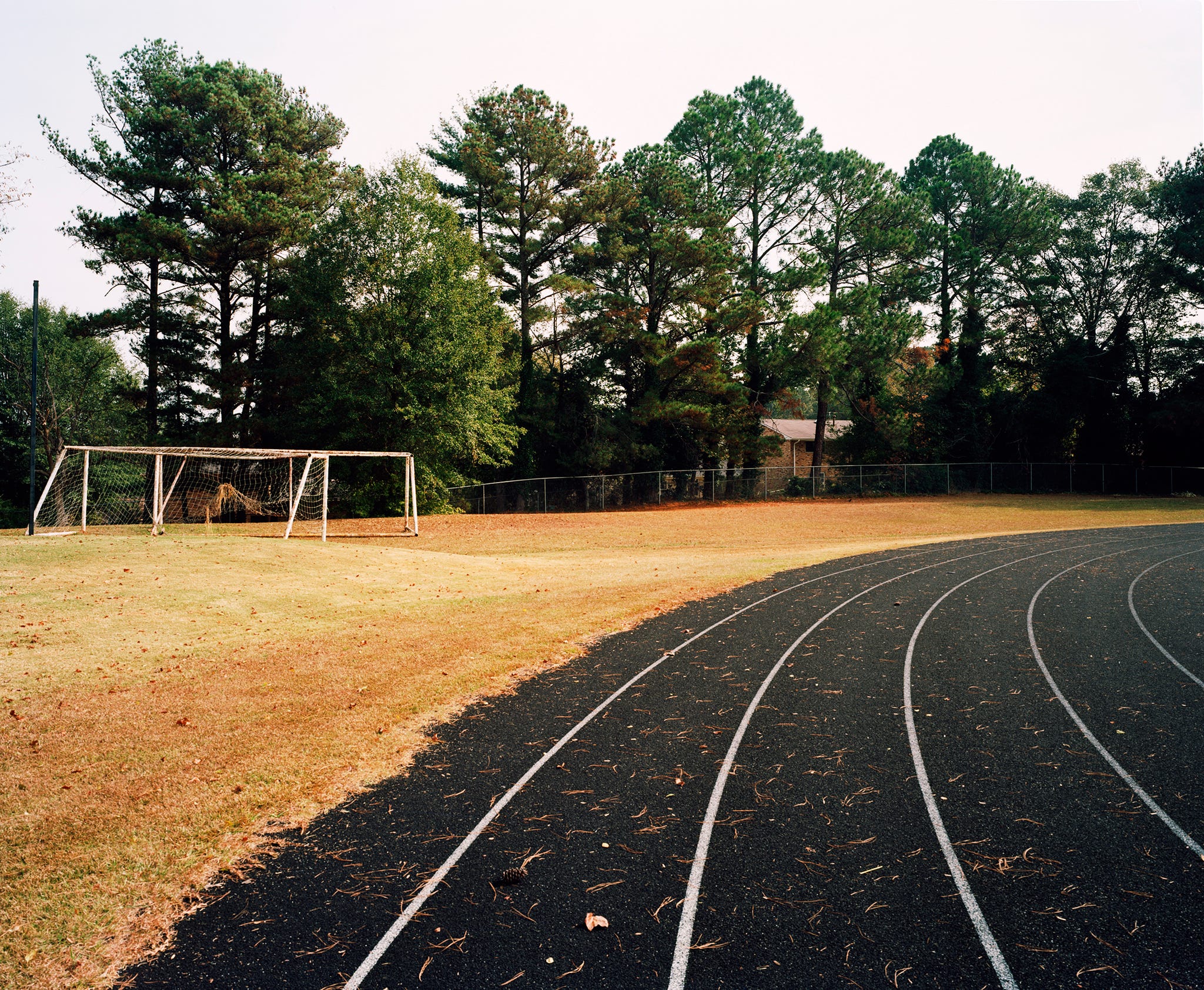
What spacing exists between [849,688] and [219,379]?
3159 cm

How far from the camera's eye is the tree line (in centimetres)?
3103

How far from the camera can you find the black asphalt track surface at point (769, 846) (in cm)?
350

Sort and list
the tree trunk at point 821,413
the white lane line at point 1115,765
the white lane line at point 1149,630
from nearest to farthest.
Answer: the white lane line at point 1115,765
the white lane line at point 1149,630
the tree trunk at point 821,413

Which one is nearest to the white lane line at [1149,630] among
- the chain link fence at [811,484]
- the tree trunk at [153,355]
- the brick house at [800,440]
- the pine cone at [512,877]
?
the pine cone at [512,877]

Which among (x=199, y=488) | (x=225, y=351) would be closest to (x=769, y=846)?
Answer: (x=199, y=488)

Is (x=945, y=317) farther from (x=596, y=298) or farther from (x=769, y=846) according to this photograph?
(x=769, y=846)

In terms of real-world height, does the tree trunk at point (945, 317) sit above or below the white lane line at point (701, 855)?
above

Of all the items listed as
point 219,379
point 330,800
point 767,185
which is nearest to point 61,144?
point 219,379

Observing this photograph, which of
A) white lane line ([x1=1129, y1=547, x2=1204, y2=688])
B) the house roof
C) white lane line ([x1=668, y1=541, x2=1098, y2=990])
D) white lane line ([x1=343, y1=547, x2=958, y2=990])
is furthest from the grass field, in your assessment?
the house roof

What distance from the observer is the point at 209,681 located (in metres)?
7.57

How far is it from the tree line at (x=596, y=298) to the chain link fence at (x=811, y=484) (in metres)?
1.46

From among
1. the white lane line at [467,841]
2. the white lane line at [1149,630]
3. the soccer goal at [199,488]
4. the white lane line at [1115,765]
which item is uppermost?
the soccer goal at [199,488]

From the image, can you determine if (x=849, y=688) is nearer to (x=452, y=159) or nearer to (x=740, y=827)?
(x=740, y=827)

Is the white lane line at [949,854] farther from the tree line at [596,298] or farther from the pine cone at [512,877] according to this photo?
the tree line at [596,298]
